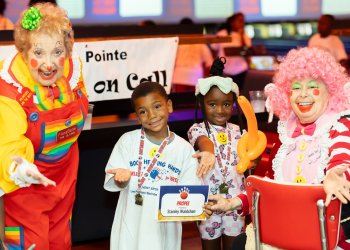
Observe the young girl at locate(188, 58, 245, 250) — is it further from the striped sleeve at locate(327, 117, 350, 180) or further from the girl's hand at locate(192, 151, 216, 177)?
the striped sleeve at locate(327, 117, 350, 180)

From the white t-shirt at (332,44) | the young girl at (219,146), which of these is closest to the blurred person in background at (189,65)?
the white t-shirt at (332,44)

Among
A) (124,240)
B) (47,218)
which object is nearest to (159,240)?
(124,240)

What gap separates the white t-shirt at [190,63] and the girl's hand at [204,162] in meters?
3.60

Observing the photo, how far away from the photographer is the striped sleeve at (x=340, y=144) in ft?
10.7

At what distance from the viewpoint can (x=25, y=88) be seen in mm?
3604

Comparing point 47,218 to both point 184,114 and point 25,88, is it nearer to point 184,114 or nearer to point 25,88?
A: point 25,88

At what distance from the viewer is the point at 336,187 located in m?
3.07

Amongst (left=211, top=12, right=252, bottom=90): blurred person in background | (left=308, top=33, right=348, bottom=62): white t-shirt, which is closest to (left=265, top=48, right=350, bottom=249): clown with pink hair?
(left=211, top=12, right=252, bottom=90): blurred person in background

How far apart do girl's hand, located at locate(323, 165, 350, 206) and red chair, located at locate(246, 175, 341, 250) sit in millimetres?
42

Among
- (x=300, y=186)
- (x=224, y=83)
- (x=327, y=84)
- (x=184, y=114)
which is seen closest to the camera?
(x=300, y=186)

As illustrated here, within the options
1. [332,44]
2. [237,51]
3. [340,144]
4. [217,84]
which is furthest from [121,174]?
[332,44]

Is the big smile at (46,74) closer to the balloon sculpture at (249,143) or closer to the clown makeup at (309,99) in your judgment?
the balloon sculpture at (249,143)

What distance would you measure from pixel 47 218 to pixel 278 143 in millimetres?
1163

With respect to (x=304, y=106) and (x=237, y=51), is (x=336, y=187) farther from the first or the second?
(x=237, y=51)
